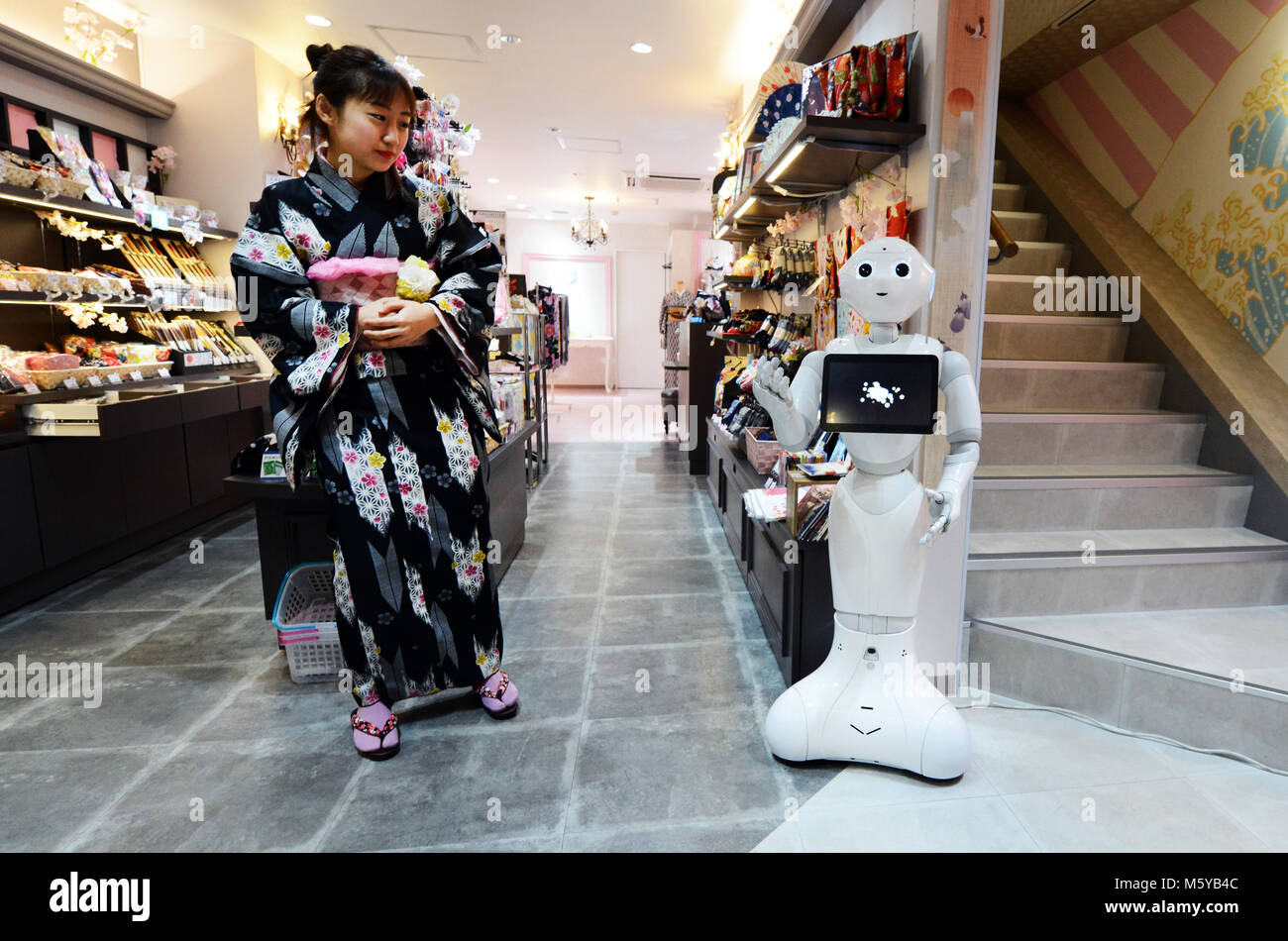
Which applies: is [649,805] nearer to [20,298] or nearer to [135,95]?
[20,298]

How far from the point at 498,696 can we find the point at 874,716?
1076 millimetres

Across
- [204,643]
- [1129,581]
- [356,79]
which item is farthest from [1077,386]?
[204,643]

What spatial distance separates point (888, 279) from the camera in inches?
61.6

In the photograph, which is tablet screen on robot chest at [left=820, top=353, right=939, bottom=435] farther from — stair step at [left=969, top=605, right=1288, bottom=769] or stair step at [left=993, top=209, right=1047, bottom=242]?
stair step at [left=993, top=209, right=1047, bottom=242]

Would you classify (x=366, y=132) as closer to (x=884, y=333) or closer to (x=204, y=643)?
(x=884, y=333)

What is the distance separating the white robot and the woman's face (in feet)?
3.67

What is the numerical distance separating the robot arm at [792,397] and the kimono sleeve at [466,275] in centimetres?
81

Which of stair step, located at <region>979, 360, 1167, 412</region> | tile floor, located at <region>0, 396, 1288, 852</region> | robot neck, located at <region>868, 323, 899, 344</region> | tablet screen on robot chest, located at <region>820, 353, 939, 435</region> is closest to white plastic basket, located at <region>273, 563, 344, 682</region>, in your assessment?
tile floor, located at <region>0, 396, 1288, 852</region>

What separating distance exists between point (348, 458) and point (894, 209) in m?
1.66

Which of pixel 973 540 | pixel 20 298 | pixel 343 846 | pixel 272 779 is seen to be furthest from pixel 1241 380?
pixel 20 298

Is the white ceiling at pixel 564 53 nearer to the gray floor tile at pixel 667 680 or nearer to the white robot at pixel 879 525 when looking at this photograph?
the white robot at pixel 879 525

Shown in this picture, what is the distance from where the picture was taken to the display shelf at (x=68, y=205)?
10.7 ft

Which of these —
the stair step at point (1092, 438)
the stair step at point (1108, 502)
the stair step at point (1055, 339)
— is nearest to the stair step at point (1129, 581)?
the stair step at point (1108, 502)
